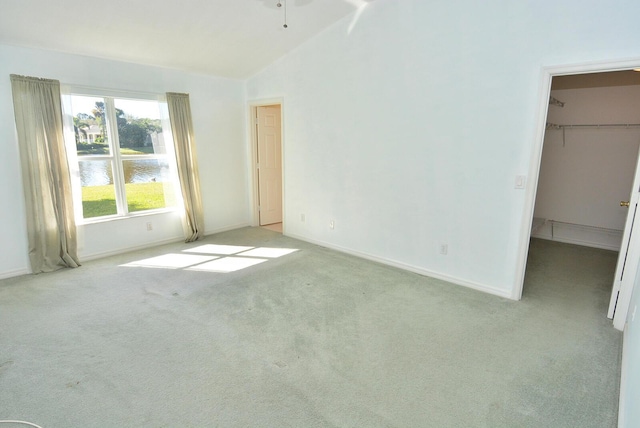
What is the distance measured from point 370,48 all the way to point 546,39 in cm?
180

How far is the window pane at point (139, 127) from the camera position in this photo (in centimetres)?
446

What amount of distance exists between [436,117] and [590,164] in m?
2.94

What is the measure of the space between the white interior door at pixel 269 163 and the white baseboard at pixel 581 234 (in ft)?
14.0

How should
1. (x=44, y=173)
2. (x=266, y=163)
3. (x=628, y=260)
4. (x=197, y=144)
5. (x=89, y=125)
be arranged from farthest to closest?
(x=266, y=163) < (x=197, y=144) < (x=89, y=125) < (x=44, y=173) < (x=628, y=260)

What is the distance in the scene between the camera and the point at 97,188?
4355 millimetres

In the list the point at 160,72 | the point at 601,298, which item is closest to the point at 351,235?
the point at 601,298

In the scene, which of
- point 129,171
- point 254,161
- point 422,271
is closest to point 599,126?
point 422,271

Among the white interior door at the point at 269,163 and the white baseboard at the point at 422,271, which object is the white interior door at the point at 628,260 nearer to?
the white baseboard at the point at 422,271

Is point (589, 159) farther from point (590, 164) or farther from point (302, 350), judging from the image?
point (302, 350)

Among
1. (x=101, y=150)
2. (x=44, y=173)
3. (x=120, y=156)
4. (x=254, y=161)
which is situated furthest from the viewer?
(x=254, y=161)

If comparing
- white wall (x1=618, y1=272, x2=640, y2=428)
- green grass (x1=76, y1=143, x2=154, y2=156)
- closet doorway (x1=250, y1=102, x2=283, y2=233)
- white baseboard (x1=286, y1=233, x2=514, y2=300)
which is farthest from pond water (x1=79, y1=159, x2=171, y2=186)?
white wall (x1=618, y1=272, x2=640, y2=428)

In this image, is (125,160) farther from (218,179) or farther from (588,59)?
(588,59)

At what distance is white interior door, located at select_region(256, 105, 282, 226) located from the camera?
5884mm

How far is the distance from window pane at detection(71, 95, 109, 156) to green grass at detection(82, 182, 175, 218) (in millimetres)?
503
